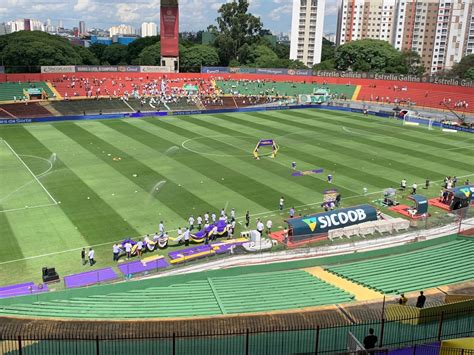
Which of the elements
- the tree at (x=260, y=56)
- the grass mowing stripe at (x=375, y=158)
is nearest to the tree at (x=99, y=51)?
the tree at (x=260, y=56)

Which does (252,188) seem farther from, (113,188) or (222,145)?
(222,145)

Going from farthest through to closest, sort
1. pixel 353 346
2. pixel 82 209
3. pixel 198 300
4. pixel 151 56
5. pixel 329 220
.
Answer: pixel 151 56 → pixel 82 209 → pixel 329 220 → pixel 198 300 → pixel 353 346

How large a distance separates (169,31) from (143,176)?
221 ft

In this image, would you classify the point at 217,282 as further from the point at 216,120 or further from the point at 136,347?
the point at 216,120

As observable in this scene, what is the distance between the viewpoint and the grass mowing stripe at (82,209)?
33.2 metres

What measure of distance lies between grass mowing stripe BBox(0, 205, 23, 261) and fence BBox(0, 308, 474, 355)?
12.3 meters

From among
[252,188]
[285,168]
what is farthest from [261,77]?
[252,188]

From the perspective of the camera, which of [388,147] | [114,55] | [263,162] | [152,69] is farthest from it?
[114,55]

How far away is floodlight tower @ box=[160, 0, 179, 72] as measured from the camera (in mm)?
104250

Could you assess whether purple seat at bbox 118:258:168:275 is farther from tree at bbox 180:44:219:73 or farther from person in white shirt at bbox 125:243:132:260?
tree at bbox 180:44:219:73

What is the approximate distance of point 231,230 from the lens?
3291cm

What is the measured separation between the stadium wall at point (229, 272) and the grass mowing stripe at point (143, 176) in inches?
442

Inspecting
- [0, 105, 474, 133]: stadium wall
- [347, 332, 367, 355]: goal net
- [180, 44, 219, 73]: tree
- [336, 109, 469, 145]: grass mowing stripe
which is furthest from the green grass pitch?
[180, 44, 219, 73]: tree

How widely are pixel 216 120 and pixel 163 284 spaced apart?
187 ft
